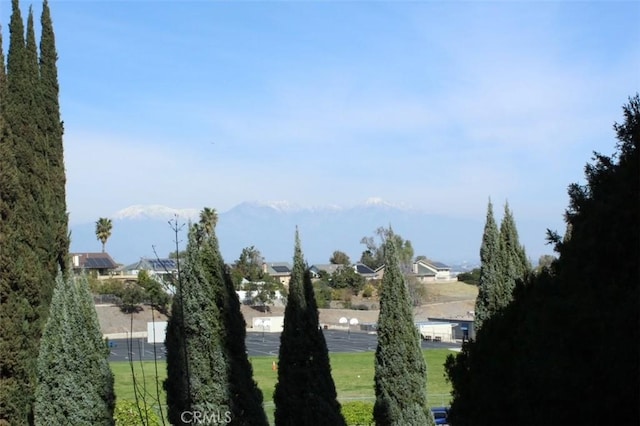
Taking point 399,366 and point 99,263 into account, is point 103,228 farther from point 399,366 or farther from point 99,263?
point 399,366

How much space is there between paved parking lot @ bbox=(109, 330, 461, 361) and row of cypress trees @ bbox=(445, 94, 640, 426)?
42.5 m

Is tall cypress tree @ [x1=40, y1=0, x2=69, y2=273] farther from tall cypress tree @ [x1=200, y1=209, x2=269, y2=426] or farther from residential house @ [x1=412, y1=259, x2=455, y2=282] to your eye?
residential house @ [x1=412, y1=259, x2=455, y2=282]

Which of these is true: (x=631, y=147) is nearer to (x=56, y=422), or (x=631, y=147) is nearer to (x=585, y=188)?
(x=585, y=188)

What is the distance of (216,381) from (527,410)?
→ 7.72m

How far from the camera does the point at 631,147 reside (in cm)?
476

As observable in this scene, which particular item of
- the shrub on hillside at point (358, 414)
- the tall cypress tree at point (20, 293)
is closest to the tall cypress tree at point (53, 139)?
the tall cypress tree at point (20, 293)

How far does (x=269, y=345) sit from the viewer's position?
5612cm

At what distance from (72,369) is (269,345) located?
150ft

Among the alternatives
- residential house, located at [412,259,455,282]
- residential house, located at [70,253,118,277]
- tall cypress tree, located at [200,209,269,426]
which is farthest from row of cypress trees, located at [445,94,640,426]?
residential house, located at [412,259,455,282]

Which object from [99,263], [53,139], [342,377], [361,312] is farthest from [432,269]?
[53,139]

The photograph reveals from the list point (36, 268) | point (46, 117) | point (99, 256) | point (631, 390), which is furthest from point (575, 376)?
point (99, 256)

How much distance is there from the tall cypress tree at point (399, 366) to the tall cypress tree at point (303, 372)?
174cm

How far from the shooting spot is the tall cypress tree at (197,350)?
1146cm

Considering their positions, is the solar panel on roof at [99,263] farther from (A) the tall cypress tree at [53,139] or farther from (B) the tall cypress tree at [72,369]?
(B) the tall cypress tree at [72,369]
